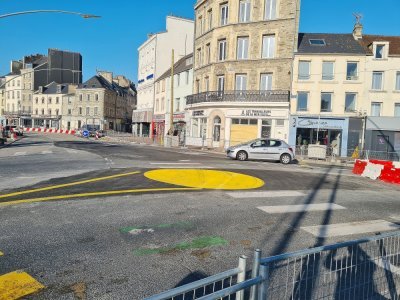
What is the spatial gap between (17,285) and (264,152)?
18.9m

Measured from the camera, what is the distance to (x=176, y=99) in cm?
4350

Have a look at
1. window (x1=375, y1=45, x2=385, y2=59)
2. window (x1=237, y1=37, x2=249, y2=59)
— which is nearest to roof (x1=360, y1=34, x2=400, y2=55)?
window (x1=375, y1=45, x2=385, y2=59)

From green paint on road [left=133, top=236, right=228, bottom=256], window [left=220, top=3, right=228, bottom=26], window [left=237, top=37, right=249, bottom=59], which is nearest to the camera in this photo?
green paint on road [left=133, top=236, right=228, bottom=256]

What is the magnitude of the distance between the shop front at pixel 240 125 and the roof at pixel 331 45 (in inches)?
262

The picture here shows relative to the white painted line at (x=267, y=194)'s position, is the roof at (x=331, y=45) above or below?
above

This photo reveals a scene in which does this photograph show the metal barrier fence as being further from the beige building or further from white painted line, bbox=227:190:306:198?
the beige building

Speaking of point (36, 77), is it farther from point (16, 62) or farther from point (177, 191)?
point (177, 191)

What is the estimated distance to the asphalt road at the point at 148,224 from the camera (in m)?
4.07

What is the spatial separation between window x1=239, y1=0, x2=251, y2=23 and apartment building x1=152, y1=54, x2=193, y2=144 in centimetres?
904

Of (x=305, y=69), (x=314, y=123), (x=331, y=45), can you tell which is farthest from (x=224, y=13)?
(x=314, y=123)

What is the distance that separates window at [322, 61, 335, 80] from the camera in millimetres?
30906

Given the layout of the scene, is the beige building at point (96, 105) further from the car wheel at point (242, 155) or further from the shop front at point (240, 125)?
the car wheel at point (242, 155)

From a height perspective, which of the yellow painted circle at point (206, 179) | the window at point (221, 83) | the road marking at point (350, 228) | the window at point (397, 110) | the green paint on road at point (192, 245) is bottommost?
the road marking at point (350, 228)

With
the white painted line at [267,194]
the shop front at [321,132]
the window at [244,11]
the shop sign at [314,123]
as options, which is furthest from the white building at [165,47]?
the white painted line at [267,194]
